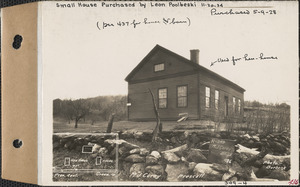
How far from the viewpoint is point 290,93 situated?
3.60 metres

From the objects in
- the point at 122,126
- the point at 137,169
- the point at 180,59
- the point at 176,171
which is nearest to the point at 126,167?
the point at 137,169

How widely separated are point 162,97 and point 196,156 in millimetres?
890

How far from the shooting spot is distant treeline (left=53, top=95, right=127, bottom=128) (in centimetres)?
362

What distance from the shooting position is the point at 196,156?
11.7ft

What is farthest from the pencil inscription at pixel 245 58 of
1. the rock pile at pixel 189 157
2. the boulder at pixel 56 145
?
the boulder at pixel 56 145

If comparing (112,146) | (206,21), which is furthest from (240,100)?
(112,146)

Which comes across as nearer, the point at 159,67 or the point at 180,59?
the point at 180,59

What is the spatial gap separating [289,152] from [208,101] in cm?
123

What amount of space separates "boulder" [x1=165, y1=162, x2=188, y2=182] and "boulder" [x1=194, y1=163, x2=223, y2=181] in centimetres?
15

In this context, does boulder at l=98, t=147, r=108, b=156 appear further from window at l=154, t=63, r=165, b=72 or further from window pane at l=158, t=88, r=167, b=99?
window at l=154, t=63, r=165, b=72

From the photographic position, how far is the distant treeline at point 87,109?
3621 mm

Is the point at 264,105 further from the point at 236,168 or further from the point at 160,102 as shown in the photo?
the point at 160,102

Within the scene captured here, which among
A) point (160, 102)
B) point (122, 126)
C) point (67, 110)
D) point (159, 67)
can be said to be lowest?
point (122, 126)

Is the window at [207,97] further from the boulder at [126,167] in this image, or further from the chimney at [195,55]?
the boulder at [126,167]
